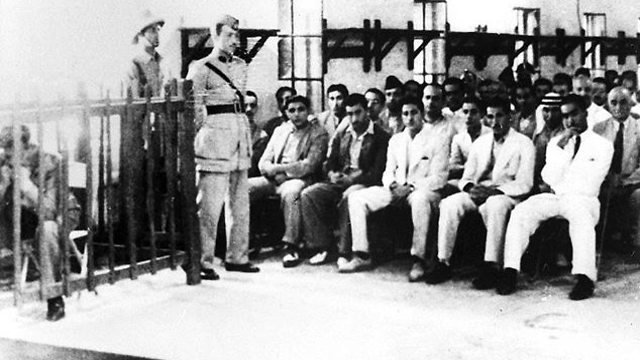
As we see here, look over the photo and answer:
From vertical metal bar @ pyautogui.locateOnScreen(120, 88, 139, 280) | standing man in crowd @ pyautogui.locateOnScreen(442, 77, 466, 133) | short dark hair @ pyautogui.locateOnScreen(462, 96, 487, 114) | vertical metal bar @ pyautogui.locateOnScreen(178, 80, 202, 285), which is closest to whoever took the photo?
vertical metal bar @ pyautogui.locateOnScreen(120, 88, 139, 280)

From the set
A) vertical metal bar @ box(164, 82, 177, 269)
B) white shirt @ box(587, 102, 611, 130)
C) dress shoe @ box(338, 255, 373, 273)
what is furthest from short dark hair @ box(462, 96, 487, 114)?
vertical metal bar @ box(164, 82, 177, 269)

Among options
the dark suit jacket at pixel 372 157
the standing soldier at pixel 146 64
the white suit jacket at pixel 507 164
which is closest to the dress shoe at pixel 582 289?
the white suit jacket at pixel 507 164

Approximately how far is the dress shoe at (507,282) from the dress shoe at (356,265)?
2.73 ft

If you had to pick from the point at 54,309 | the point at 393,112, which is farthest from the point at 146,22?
the point at 54,309

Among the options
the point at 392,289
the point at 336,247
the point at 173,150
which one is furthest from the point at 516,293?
the point at 173,150

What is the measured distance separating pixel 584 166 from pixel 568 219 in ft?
1.02

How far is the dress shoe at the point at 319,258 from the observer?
491cm

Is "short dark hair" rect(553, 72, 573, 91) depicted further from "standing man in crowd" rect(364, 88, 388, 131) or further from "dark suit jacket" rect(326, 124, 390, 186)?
"dark suit jacket" rect(326, 124, 390, 186)

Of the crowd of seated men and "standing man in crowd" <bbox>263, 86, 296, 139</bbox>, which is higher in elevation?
"standing man in crowd" <bbox>263, 86, 296, 139</bbox>

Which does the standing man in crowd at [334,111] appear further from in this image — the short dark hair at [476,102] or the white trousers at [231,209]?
the white trousers at [231,209]

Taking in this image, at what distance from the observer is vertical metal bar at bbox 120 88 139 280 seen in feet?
12.9

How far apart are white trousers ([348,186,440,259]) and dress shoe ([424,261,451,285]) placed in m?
0.12

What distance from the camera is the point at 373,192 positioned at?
191 inches

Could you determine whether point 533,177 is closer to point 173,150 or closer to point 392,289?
point 392,289
